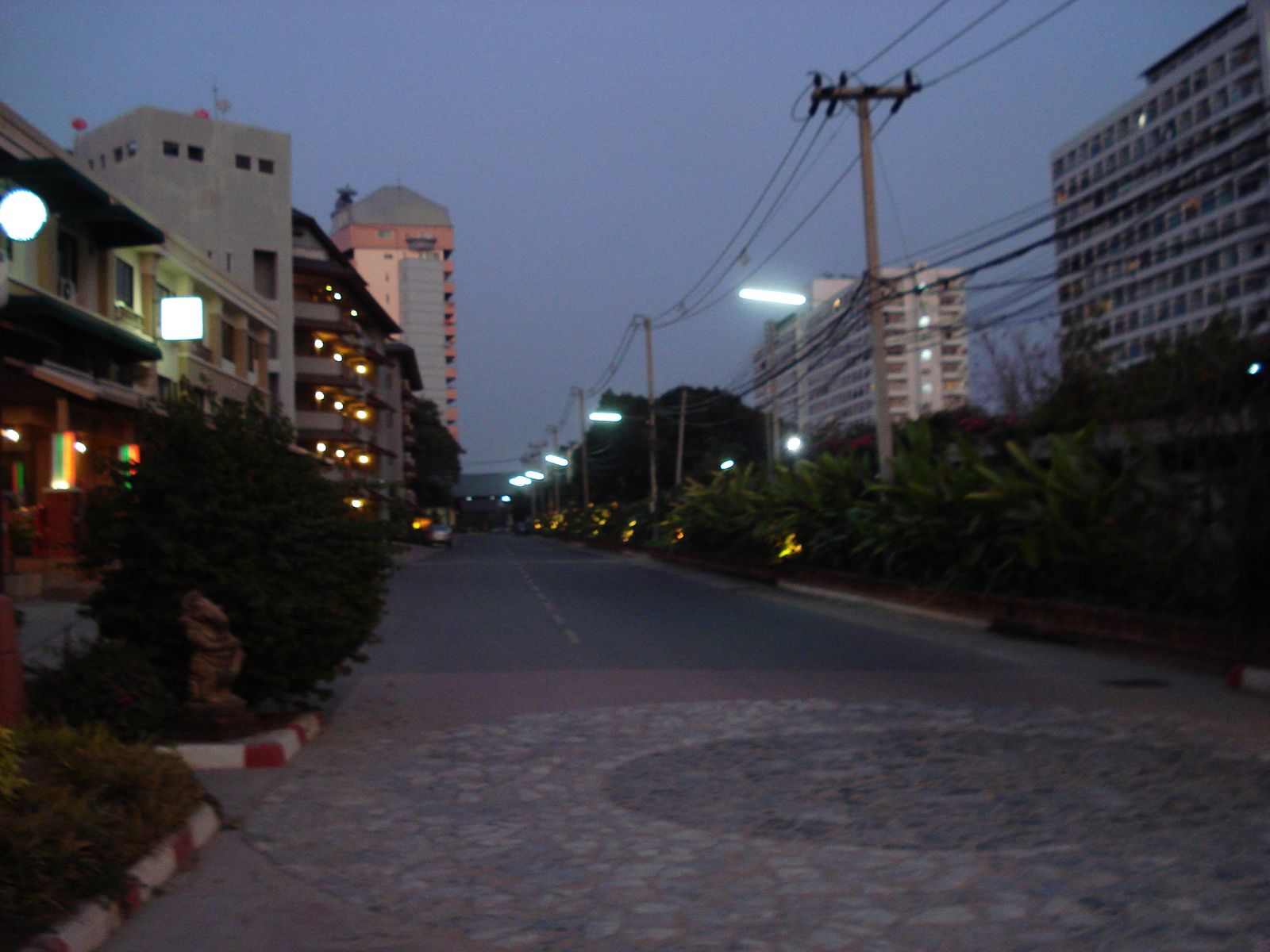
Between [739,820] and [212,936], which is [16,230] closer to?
A: [212,936]

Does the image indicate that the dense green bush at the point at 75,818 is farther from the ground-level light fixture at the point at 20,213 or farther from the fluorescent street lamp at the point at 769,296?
the fluorescent street lamp at the point at 769,296

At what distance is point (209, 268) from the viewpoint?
112ft

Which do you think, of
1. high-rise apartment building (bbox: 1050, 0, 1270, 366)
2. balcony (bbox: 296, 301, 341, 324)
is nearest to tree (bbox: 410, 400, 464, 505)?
balcony (bbox: 296, 301, 341, 324)

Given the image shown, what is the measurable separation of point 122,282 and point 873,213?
1806cm

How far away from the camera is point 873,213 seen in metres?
22.8

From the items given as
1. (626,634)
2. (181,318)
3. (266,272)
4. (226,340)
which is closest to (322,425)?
(266,272)

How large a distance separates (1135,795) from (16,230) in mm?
7059

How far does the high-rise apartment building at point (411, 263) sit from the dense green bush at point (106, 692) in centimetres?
11904

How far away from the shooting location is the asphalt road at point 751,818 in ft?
15.2

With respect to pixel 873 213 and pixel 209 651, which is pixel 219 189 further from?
pixel 209 651

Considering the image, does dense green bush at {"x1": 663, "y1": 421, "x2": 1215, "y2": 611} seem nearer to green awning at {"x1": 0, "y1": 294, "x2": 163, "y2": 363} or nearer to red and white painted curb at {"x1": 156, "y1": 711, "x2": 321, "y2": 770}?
red and white painted curb at {"x1": 156, "y1": 711, "x2": 321, "y2": 770}

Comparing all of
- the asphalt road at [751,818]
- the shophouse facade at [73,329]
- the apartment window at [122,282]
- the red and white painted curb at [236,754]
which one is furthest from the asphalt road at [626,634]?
the apartment window at [122,282]

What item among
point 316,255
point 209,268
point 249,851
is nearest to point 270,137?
point 316,255

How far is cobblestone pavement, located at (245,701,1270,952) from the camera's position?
181 inches
